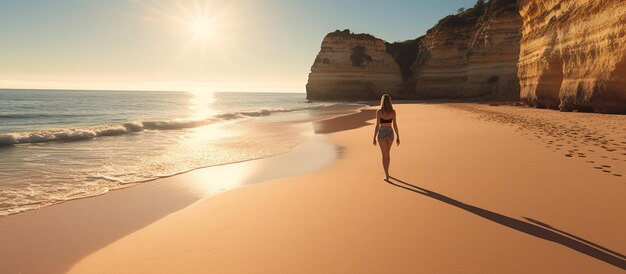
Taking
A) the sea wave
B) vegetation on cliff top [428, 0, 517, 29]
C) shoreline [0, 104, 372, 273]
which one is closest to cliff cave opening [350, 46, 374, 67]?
vegetation on cliff top [428, 0, 517, 29]

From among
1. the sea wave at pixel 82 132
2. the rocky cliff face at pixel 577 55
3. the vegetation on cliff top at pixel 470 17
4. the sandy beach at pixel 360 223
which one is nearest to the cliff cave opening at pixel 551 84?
the rocky cliff face at pixel 577 55

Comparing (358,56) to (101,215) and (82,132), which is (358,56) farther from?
(101,215)

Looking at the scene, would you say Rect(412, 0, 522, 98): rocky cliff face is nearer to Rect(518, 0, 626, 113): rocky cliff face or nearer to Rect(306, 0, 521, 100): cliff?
Rect(306, 0, 521, 100): cliff

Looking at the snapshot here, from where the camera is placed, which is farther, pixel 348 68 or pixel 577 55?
pixel 348 68

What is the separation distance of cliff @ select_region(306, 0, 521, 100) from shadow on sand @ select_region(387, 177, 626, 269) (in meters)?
39.1

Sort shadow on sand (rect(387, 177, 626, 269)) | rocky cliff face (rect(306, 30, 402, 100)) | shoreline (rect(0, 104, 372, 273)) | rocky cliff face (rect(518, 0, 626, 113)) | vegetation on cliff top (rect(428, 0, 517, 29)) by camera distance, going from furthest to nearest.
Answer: rocky cliff face (rect(306, 30, 402, 100))
vegetation on cliff top (rect(428, 0, 517, 29))
rocky cliff face (rect(518, 0, 626, 113))
shoreline (rect(0, 104, 372, 273))
shadow on sand (rect(387, 177, 626, 269))

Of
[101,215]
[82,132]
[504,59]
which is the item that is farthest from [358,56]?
[101,215]

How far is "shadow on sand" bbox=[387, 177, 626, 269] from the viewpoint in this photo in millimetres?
2871

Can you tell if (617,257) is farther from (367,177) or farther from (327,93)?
(327,93)

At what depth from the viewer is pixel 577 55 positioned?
16234 mm

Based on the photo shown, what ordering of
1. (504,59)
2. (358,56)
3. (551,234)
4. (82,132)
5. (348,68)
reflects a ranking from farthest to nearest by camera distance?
(358,56) → (348,68) → (504,59) → (82,132) → (551,234)

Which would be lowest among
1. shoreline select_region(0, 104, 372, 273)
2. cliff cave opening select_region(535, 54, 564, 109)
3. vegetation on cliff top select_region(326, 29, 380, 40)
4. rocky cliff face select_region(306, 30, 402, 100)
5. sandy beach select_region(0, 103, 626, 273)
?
shoreline select_region(0, 104, 372, 273)

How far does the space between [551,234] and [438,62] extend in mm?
55301

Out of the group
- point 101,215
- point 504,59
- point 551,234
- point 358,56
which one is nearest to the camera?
point 551,234
